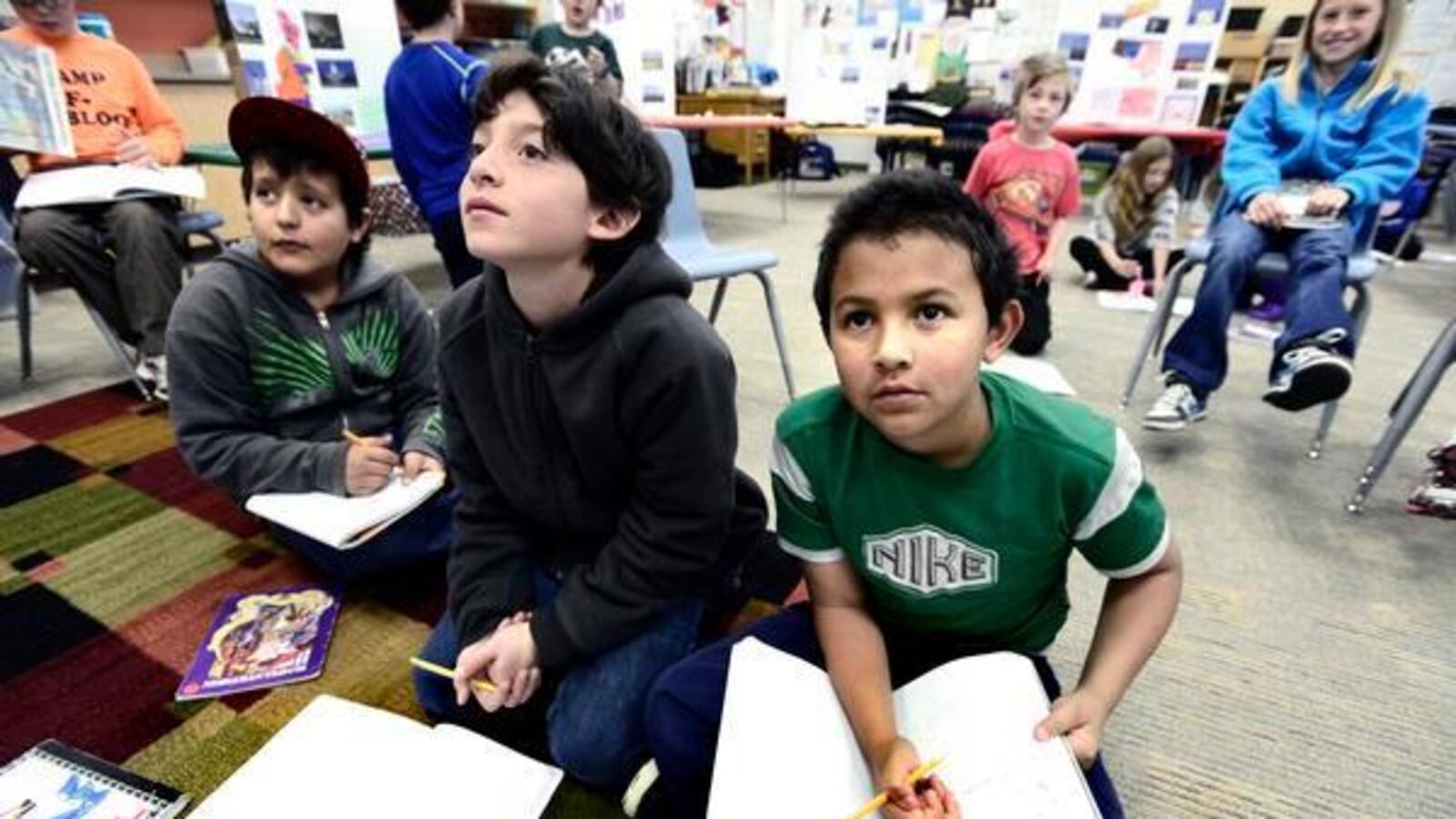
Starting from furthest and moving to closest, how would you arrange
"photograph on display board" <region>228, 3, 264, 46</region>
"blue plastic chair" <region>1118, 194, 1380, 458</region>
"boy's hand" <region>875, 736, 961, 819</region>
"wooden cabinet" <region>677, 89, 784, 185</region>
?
"wooden cabinet" <region>677, 89, 784, 185</region> → "photograph on display board" <region>228, 3, 264, 46</region> → "blue plastic chair" <region>1118, 194, 1380, 458</region> → "boy's hand" <region>875, 736, 961, 819</region>

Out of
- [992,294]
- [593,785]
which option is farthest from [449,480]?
[992,294]

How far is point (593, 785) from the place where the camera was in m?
0.86

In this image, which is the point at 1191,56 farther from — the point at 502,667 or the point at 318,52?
the point at 502,667

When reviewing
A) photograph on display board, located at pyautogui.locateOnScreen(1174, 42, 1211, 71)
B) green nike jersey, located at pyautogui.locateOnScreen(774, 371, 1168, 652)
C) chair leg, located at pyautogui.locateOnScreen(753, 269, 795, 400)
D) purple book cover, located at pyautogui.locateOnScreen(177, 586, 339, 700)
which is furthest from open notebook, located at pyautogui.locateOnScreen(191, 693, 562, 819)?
photograph on display board, located at pyautogui.locateOnScreen(1174, 42, 1211, 71)

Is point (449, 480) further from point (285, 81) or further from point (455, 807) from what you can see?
point (285, 81)

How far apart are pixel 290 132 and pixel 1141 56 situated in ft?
14.5

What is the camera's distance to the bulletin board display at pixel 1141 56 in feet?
12.5

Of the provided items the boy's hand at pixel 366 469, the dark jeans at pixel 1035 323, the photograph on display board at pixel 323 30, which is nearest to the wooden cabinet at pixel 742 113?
the photograph on display board at pixel 323 30

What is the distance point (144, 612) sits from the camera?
1.15 m

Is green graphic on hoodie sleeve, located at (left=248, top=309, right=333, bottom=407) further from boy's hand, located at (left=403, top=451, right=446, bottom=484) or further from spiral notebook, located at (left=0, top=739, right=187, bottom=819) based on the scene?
spiral notebook, located at (left=0, top=739, right=187, bottom=819)

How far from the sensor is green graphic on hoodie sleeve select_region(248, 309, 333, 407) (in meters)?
1.12

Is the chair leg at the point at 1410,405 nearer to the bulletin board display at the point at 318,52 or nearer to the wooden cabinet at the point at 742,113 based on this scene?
the bulletin board display at the point at 318,52

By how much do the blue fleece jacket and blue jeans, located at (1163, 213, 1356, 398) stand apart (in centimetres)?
11

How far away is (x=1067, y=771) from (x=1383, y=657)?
898 mm
